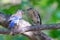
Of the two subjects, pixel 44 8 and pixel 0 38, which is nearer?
pixel 0 38

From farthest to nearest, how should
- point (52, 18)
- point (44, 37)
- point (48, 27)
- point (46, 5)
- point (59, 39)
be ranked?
point (46, 5), point (52, 18), point (59, 39), point (44, 37), point (48, 27)

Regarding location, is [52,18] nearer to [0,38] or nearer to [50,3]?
[50,3]

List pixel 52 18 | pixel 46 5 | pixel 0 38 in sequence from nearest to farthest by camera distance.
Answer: pixel 0 38 → pixel 52 18 → pixel 46 5

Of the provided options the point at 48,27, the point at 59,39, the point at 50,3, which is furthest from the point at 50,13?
the point at 48,27

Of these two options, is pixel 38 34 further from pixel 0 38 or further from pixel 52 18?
pixel 52 18

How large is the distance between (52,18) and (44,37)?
2.14 feet

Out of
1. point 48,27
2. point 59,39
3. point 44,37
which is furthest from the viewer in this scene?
point 59,39

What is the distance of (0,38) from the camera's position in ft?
2.83

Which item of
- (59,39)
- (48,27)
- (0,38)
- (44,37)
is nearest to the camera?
(48,27)

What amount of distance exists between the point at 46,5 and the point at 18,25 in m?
0.82

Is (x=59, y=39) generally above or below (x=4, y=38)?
below

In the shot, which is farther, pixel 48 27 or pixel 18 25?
pixel 18 25

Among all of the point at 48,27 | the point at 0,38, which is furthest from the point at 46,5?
the point at 48,27

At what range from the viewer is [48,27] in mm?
608
